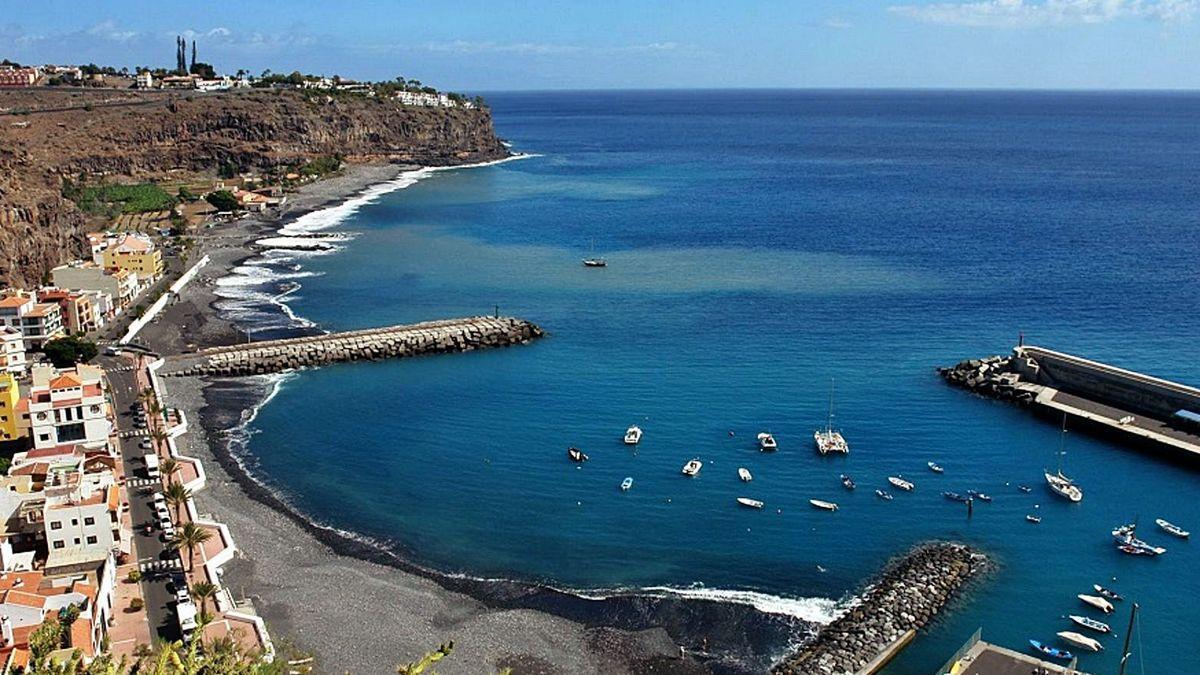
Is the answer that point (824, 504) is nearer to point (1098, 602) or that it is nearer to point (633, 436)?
point (633, 436)

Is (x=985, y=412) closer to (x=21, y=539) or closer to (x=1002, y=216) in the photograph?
(x=21, y=539)

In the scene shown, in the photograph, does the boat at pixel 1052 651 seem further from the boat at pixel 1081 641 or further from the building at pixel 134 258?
the building at pixel 134 258

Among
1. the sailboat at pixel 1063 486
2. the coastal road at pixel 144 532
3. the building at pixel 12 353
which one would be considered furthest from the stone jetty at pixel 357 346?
the sailboat at pixel 1063 486

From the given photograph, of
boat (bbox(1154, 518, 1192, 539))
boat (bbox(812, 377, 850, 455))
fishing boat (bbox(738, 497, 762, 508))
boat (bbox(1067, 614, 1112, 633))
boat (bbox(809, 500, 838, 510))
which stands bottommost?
boat (bbox(1067, 614, 1112, 633))

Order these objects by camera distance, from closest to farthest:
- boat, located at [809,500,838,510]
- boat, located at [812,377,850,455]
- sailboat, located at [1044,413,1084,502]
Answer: boat, located at [809,500,838,510]
sailboat, located at [1044,413,1084,502]
boat, located at [812,377,850,455]

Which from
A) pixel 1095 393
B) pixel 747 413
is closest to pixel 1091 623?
pixel 747 413

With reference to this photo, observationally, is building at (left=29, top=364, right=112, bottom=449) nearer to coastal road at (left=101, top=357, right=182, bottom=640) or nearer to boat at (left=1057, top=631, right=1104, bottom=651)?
coastal road at (left=101, top=357, right=182, bottom=640)

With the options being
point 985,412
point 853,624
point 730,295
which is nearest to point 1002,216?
point 730,295

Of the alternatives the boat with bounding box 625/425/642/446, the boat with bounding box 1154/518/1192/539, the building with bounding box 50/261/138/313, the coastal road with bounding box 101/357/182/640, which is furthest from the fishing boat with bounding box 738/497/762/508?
the building with bounding box 50/261/138/313
